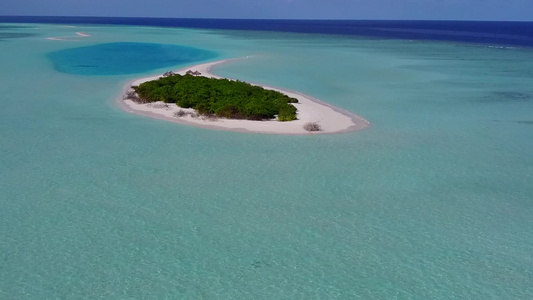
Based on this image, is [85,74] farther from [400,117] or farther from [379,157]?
[379,157]

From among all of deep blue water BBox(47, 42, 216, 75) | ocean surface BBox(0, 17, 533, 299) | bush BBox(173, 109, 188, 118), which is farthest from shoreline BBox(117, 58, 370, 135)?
deep blue water BBox(47, 42, 216, 75)

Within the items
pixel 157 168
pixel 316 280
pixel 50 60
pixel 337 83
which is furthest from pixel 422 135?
pixel 50 60

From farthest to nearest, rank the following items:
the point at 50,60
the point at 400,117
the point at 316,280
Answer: the point at 50,60 < the point at 400,117 < the point at 316,280

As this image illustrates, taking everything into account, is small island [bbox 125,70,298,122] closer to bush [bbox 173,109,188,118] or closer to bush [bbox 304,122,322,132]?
bush [bbox 173,109,188,118]

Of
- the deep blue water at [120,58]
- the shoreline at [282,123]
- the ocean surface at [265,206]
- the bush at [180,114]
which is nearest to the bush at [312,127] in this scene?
Answer: the shoreline at [282,123]

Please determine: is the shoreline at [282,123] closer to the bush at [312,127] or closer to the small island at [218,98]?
the bush at [312,127]

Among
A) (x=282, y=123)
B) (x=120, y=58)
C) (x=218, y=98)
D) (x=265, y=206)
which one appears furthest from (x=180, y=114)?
(x=120, y=58)
